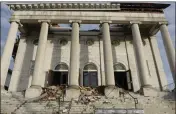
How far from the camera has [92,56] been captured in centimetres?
2181

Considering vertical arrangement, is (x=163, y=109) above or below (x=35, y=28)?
below

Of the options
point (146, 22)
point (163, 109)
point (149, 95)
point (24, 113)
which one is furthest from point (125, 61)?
point (24, 113)

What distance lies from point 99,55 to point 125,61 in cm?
336

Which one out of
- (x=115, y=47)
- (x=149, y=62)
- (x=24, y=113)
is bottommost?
(x=24, y=113)

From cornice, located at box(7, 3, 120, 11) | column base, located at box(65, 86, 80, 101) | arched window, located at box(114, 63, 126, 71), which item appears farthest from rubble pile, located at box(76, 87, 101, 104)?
cornice, located at box(7, 3, 120, 11)

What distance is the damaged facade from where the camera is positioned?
18.5 m

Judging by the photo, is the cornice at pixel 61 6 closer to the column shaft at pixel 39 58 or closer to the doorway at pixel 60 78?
the column shaft at pixel 39 58

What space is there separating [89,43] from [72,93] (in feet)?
30.3

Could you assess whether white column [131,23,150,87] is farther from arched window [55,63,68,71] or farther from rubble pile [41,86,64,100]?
arched window [55,63,68,71]

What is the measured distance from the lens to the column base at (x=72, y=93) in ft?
48.8

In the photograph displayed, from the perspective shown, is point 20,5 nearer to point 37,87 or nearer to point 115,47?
point 37,87

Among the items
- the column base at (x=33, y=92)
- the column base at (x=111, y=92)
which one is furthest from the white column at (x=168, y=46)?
the column base at (x=33, y=92)

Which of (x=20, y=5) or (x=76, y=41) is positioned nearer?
(x=76, y=41)

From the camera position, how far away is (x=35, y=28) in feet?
73.6
